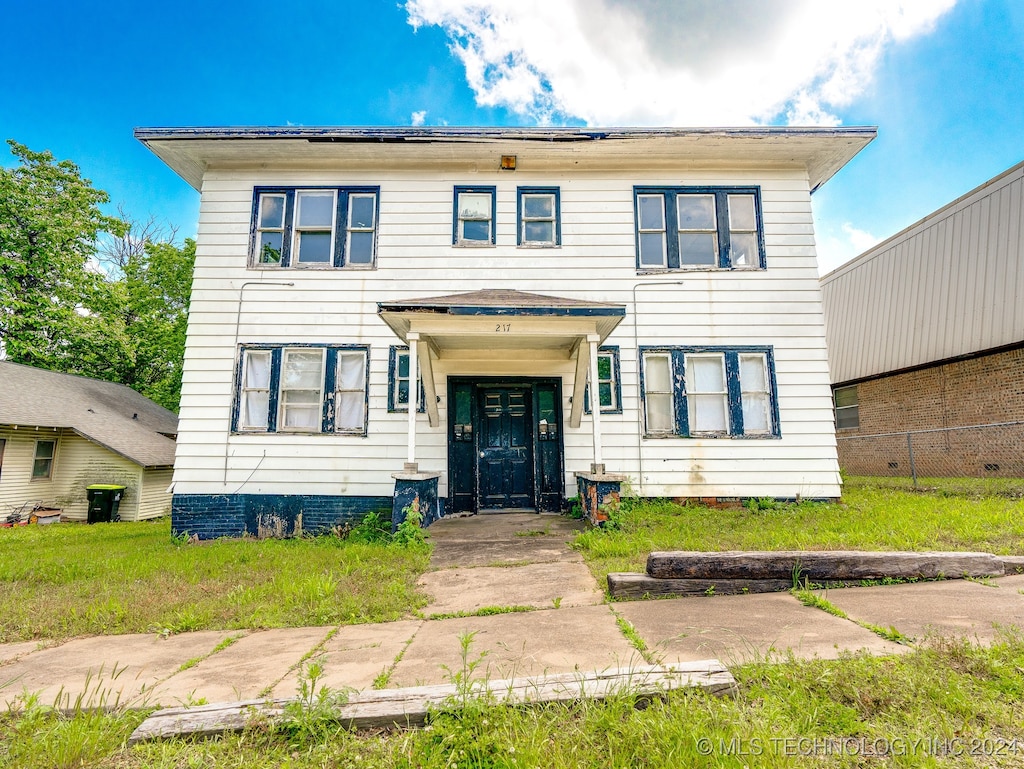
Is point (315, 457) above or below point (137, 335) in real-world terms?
below

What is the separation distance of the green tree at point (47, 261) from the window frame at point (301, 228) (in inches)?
600

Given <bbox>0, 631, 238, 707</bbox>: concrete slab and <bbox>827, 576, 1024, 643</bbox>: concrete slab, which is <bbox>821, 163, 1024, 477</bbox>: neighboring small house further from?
<bbox>0, 631, 238, 707</bbox>: concrete slab

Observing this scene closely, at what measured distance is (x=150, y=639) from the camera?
11.7 feet

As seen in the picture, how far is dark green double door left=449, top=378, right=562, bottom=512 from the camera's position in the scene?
8.38 metres

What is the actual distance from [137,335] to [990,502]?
28.5 metres

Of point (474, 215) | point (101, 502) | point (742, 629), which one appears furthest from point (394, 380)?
point (101, 502)

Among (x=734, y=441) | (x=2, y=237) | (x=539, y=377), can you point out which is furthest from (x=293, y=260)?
(x=2, y=237)

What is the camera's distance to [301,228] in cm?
880

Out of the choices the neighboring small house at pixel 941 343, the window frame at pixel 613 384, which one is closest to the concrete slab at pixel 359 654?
the window frame at pixel 613 384

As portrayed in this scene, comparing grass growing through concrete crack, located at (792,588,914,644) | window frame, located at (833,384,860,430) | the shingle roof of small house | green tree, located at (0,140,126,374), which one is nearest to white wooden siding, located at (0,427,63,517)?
the shingle roof of small house

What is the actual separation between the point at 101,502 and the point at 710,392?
668 inches

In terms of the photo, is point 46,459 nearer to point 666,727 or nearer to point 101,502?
point 101,502

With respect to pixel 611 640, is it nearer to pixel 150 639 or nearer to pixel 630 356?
pixel 150 639

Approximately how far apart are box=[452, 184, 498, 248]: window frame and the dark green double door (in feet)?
7.77
